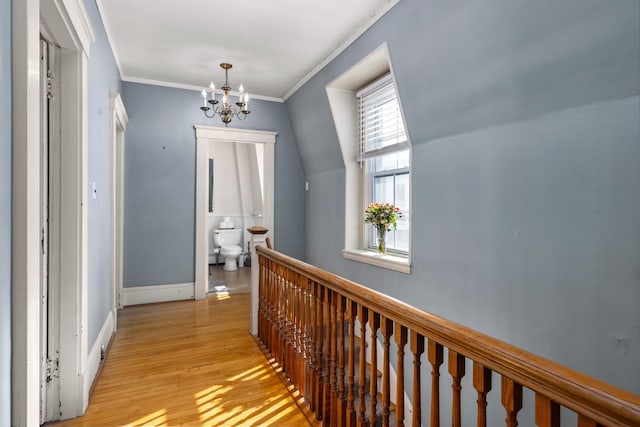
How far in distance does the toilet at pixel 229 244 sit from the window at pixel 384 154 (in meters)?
3.21

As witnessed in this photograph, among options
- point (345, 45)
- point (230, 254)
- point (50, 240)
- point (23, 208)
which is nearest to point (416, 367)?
point (23, 208)

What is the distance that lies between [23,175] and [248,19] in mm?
2322

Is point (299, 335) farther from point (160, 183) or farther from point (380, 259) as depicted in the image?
point (160, 183)

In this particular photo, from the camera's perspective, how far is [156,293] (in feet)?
14.7

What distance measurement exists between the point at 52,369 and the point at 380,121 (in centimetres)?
319

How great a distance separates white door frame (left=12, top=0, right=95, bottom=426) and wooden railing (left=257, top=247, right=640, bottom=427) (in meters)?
1.17

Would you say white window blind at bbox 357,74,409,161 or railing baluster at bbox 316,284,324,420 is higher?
white window blind at bbox 357,74,409,161

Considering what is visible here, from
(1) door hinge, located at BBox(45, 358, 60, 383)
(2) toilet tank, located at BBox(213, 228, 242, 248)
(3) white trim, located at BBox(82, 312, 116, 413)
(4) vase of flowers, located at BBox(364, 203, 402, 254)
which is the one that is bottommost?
(3) white trim, located at BBox(82, 312, 116, 413)

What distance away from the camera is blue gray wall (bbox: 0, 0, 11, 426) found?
1.04 meters

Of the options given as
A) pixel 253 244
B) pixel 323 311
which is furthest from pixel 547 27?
pixel 253 244

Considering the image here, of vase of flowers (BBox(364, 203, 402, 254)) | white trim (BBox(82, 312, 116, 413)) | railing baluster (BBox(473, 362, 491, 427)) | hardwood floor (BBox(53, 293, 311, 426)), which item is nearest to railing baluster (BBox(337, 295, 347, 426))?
hardwood floor (BBox(53, 293, 311, 426))

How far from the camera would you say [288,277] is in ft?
8.33

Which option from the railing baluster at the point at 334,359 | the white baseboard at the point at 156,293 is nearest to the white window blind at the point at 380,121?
the railing baluster at the point at 334,359

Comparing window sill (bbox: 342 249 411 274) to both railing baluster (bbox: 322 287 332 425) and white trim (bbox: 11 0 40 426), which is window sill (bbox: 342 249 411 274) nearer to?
railing baluster (bbox: 322 287 332 425)
